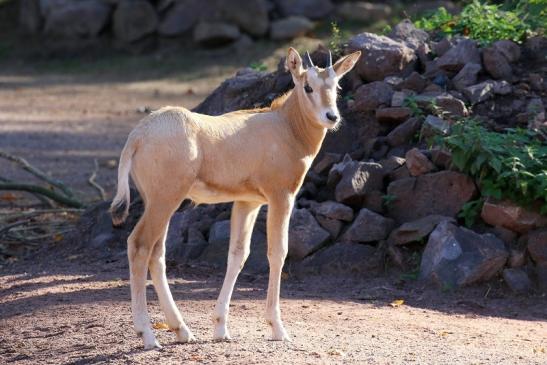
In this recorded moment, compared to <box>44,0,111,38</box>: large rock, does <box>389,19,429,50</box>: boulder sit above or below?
above

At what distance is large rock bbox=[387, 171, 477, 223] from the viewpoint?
9383 mm

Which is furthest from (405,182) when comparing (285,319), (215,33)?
(215,33)

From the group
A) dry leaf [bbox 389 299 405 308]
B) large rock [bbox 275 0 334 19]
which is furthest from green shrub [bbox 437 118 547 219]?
large rock [bbox 275 0 334 19]

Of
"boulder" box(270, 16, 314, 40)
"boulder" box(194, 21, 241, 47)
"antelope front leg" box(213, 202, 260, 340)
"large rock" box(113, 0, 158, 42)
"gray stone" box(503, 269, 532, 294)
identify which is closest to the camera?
"antelope front leg" box(213, 202, 260, 340)

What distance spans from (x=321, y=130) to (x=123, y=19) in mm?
16432

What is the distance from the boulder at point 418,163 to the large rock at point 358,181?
282 millimetres

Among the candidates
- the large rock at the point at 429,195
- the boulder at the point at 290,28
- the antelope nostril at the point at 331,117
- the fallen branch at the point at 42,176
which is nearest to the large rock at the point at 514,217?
the large rock at the point at 429,195

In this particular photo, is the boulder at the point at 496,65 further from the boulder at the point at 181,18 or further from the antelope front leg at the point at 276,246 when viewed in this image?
the boulder at the point at 181,18

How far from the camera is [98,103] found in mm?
19656

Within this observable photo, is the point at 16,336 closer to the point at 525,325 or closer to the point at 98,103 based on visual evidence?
the point at 525,325

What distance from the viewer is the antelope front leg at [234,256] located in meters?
7.06

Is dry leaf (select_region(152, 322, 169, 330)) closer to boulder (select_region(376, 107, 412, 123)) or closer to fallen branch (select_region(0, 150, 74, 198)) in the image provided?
boulder (select_region(376, 107, 412, 123))

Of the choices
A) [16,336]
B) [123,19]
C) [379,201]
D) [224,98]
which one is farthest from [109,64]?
[16,336]

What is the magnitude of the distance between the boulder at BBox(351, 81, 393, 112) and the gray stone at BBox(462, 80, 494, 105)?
28.9 inches
